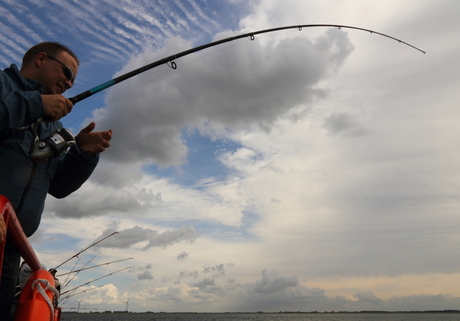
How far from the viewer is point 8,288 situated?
2.74m

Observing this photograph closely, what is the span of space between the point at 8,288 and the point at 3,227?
4.77ft

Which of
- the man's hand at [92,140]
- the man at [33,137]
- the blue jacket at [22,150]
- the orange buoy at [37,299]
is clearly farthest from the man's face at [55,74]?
the orange buoy at [37,299]

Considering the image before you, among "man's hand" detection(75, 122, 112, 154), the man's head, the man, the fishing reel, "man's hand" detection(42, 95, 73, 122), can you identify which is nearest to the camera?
the man

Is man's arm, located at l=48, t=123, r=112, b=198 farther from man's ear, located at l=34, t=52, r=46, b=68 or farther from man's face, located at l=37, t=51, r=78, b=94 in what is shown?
man's ear, located at l=34, t=52, r=46, b=68

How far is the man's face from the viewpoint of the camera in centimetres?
298

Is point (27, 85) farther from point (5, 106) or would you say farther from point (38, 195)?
point (38, 195)

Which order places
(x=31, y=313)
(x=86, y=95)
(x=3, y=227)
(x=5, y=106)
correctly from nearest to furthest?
1. (x=3, y=227)
2. (x=5, y=106)
3. (x=31, y=313)
4. (x=86, y=95)

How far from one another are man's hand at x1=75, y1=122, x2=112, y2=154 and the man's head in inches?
16.3

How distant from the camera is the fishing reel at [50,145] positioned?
268 centimetres

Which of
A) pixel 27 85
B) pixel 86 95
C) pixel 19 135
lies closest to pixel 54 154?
pixel 19 135

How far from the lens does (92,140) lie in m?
3.30

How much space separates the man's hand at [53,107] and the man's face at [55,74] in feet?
1.70

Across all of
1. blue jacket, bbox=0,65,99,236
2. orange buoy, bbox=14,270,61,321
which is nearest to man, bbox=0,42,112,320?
blue jacket, bbox=0,65,99,236

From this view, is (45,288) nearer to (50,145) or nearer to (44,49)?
(50,145)
